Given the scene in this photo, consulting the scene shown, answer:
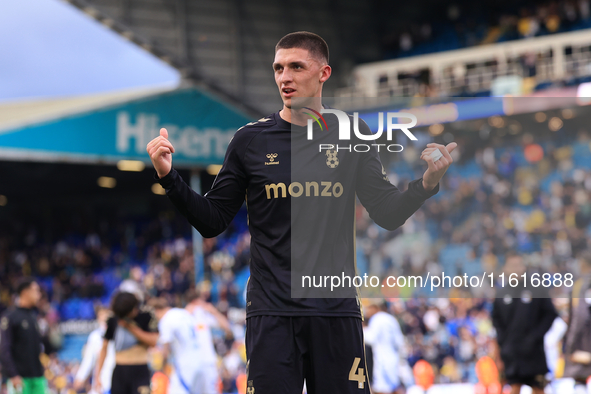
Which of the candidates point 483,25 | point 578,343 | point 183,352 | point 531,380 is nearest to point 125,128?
point 483,25

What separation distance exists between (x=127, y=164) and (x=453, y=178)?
19460mm

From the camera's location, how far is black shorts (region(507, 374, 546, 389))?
7.75 metres

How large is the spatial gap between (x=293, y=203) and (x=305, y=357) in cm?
69

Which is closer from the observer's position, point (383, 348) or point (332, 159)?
point (332, 159)

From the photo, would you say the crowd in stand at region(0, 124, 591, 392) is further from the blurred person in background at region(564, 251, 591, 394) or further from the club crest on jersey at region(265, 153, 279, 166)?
the club crest on jersey at region(265, 153, 279, 166)

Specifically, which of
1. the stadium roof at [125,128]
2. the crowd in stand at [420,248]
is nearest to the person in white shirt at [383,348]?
the crowd in stand at [420,248]

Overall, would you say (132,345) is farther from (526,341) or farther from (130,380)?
(526,341)

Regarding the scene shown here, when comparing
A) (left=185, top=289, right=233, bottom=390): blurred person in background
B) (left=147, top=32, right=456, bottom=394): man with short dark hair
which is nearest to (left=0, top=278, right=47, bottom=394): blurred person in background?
(left=185, top=289, right=233, bottom=390): blurred person in background

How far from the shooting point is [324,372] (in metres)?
3.15

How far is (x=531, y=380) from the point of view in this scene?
307 inches

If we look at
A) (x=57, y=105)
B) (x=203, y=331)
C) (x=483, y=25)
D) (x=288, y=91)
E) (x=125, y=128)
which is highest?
(x=483, y=25)

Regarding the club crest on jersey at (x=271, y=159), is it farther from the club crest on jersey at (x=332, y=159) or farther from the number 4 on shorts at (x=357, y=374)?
the number 4 on shorts at (x=357, y=374)

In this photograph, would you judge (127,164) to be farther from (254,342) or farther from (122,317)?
(254,342)

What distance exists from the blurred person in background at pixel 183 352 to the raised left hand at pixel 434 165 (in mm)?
7014
